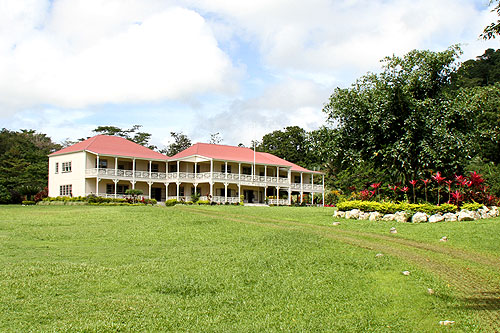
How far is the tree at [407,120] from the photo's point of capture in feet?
65.0

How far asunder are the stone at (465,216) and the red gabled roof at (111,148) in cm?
3207

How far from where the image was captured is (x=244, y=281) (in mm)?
8906

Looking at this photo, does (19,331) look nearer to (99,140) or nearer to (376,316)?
(376,316)

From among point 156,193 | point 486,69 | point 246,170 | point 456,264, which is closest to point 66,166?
point 156,193

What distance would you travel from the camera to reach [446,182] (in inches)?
766

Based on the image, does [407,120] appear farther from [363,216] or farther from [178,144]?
[178,144]

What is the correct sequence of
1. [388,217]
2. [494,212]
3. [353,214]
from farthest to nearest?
[353,214] < [388,217] < [494,212]

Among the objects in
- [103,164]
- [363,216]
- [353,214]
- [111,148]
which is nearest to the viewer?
[363,216]

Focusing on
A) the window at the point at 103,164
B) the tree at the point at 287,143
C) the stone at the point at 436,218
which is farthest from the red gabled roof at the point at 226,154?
the stone at the point at 436,218

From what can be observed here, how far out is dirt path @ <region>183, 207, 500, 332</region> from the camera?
7.39 metres

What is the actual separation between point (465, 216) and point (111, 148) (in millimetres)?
34679

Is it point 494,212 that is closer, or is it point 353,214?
point 494,212

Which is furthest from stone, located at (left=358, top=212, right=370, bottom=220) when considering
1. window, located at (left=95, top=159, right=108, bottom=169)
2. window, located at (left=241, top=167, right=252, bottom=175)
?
window, located at (left=95, top=159, right=108, bottom=169)

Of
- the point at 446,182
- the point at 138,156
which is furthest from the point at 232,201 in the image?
the point at 446,182
